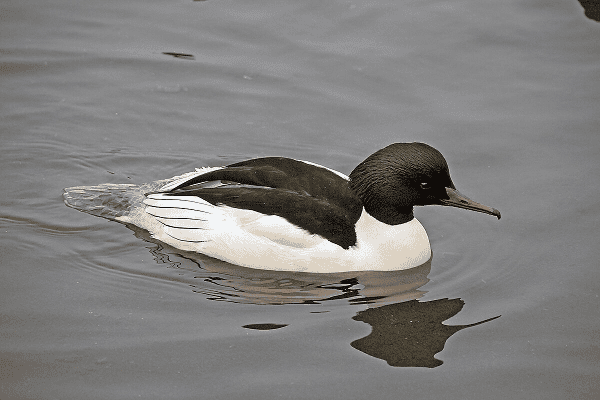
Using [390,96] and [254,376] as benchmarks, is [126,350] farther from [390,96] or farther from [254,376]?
[390,96]

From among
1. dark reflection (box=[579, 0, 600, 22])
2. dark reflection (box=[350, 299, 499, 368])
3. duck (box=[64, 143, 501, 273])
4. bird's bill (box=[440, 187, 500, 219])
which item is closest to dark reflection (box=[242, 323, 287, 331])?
dark reflection (box=[350, 299, 499, 368])

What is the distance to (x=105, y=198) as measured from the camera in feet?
23.4

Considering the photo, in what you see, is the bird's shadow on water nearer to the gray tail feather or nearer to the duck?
the duck

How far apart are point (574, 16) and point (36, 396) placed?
858cm

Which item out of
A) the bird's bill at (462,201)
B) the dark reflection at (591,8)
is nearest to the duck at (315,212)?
the bird's bill at (462,201)

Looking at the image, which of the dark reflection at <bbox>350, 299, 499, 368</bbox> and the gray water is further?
the dark reflection at <bbox>350, 299, 499, 368</bbox>

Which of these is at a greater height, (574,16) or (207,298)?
(574,16)

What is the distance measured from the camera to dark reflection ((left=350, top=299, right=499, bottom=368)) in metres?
5.51

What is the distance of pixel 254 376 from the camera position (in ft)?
17.2

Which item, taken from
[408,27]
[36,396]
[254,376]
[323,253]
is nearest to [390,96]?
[408,27]

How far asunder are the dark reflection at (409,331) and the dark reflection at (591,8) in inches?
243

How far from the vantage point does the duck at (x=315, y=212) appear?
6.25m

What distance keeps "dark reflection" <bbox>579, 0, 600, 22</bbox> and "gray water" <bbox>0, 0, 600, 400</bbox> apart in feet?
0.31

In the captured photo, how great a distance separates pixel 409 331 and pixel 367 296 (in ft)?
1.73
